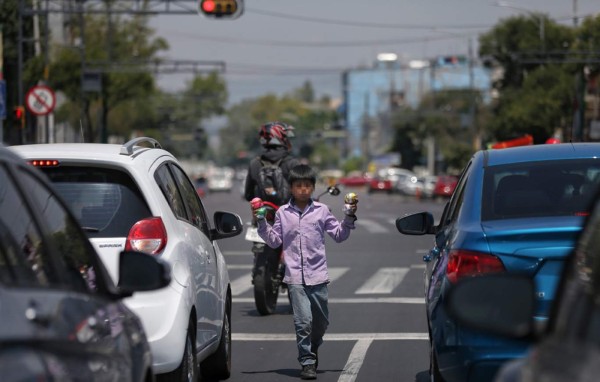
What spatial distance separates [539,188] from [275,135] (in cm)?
693

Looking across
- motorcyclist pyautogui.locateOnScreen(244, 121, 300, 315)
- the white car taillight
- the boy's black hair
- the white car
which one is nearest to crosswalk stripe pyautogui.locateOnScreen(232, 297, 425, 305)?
motorcyclist pyautogui.locateOnScreen(244, 121, 300, 315)

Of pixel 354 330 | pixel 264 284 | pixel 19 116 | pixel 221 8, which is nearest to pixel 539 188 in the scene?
pixel 354 330

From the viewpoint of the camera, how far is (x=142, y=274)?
5.13 metres

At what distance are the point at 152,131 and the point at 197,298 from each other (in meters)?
91.1

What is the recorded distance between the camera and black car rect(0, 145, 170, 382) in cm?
359

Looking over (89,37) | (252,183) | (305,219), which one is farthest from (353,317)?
(89,37)

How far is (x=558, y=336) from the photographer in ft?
11.9

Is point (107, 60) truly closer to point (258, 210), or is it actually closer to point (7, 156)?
point (258, 210)

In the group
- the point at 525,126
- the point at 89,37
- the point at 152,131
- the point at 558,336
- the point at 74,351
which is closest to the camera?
the point at 558,336

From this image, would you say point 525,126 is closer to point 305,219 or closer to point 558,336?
point 305,219

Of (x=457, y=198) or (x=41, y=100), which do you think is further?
(x=41, y=100)

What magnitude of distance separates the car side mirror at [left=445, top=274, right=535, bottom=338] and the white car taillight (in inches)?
139

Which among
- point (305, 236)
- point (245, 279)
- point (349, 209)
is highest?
point (349, 209)

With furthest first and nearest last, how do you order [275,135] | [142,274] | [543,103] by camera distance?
[543,103]
[275,135]
[142,274]
